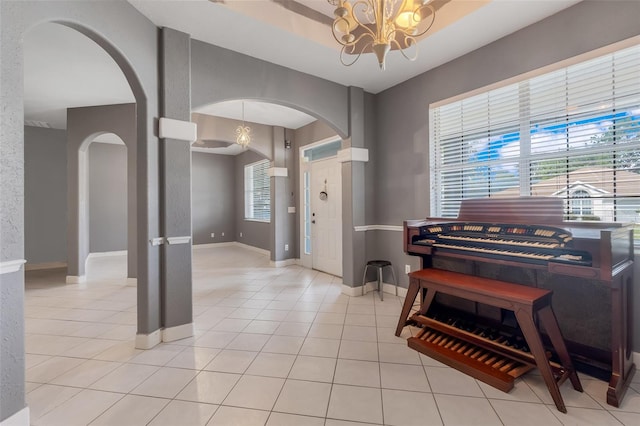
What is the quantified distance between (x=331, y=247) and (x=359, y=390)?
3.23m

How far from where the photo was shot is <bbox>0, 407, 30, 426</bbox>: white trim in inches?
54.1

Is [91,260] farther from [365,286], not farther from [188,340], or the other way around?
[365,286]

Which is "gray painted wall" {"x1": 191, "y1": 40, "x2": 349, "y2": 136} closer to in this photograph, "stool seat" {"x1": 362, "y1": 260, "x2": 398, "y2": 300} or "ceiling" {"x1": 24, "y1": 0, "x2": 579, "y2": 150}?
"ceiling" {"x1": 24, "y1": 0, "x2": 579, "y2": 150}

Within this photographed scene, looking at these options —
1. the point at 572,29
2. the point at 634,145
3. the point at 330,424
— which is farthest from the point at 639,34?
the point at 330,424

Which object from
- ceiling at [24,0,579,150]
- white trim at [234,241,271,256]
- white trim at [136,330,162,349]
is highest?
ceiling at [24,0,579,150]

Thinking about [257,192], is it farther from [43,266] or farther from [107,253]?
[43,266]

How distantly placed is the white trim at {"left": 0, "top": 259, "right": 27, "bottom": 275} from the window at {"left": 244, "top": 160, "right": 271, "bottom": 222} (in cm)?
551

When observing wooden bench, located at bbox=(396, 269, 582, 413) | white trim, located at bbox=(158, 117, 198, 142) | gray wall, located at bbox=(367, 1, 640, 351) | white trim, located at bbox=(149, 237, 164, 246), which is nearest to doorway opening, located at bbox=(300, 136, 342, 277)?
Result: gray wall, located at bbox=(367, 1, 640, 351)

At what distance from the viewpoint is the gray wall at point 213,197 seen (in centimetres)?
784

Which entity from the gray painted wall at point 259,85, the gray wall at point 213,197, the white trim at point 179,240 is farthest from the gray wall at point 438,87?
the gray wall at point 213,197

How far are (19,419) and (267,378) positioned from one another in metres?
1.29

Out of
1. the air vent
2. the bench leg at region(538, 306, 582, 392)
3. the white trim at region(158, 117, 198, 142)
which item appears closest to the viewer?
the bench leg at region(538, 306, 582, 392)

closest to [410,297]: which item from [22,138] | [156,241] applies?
[156,241]

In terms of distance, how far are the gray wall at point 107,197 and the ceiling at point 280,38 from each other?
299cm
